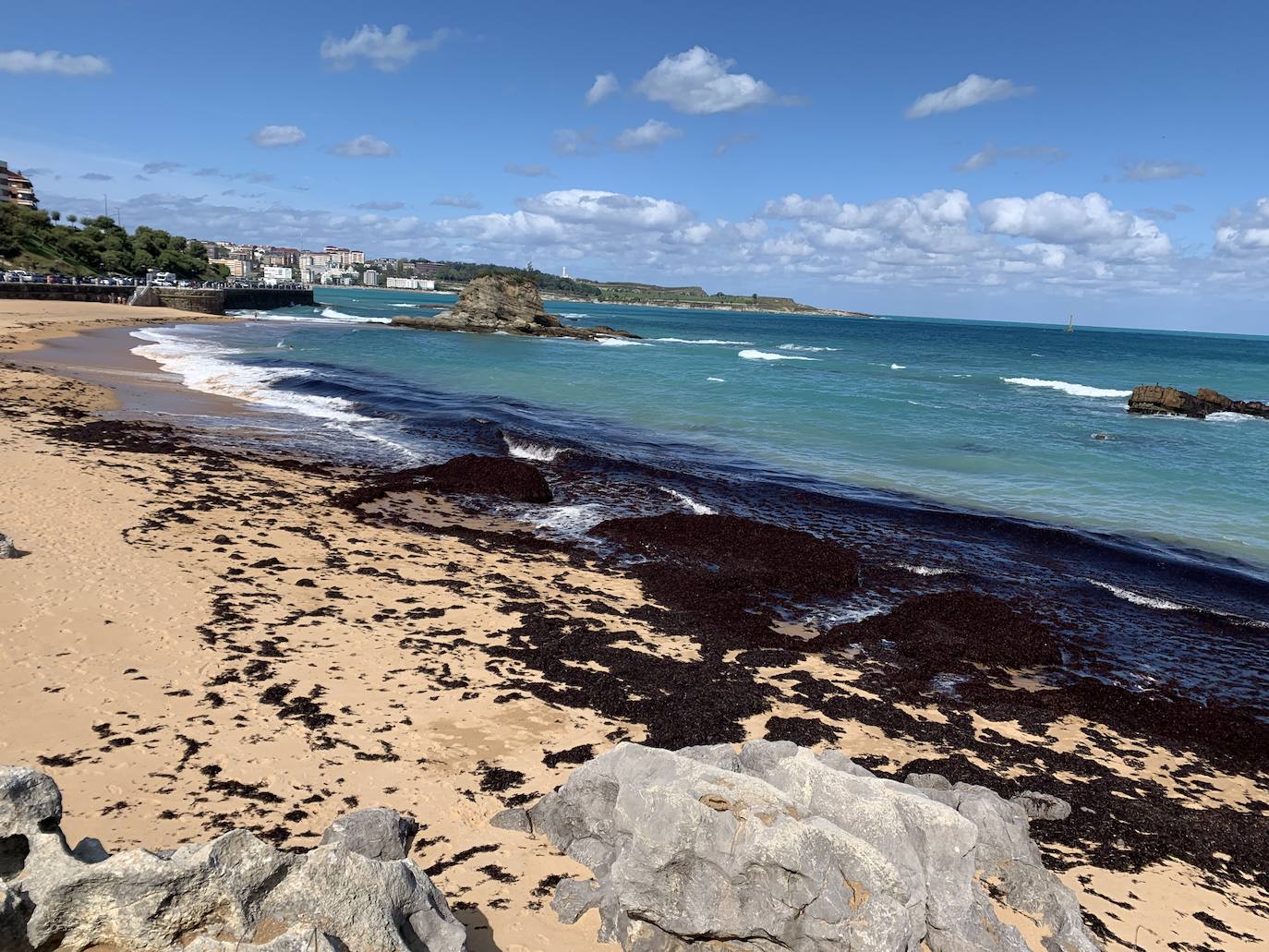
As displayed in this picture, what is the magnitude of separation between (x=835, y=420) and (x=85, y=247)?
282ft

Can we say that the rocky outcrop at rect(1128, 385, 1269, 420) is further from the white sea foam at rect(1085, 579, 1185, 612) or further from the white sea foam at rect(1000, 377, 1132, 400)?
the white sea foam at rect(1085, 579, 1185, 612)

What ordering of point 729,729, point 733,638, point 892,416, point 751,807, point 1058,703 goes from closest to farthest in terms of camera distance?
point 751,807 → point 729,729 → point 1058,703 → point 733,638 → point 892,416

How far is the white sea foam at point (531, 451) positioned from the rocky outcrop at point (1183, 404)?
106 feet

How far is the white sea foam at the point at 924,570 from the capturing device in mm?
13538

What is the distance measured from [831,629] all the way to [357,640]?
636 centimetres

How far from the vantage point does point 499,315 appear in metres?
76.6

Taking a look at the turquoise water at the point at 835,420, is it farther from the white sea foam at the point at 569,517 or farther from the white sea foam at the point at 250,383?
the white sea foam at the point at 569,517

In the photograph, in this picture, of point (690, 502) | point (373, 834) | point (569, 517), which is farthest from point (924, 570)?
point (373, 834)

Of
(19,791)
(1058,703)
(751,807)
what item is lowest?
(1058,703)

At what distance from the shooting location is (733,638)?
10.2 m

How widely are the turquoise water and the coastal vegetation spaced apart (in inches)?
1335

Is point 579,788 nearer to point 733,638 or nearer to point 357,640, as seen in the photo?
point 357,640

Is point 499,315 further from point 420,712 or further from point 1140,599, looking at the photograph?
point 420,712

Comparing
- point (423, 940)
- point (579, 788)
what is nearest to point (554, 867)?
point (579, 788)
